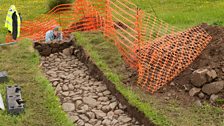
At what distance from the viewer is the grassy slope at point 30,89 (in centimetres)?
707

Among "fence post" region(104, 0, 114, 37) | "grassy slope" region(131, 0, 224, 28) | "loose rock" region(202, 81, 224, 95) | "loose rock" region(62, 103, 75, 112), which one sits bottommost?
"loose rock" region(62, 103, 75, 112)

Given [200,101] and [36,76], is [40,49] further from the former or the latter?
[200,101]

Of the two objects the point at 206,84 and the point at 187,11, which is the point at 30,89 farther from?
the point at 187,11

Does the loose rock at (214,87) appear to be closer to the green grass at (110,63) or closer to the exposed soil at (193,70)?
the exposed soil at (193,70)

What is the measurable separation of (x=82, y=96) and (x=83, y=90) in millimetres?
314

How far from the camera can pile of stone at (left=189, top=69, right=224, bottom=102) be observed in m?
7.74

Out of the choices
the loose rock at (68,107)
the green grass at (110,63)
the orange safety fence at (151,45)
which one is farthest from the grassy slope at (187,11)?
the loose rock at (68,107)

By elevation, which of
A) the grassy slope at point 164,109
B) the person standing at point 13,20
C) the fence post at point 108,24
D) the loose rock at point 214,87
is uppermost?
the person standing at point 13,20

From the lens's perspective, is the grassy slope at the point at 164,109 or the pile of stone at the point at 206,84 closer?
the grassy slope at the point at 164,109

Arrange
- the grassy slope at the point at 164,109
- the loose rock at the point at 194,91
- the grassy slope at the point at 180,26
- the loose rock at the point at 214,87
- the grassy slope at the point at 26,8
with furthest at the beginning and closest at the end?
→ 1. the grassy slope at the point at 26,8
2. the loose rock at the point at 194,91
3. the loose rock at the point at 214,87
4. the grassy slope at the point at 180,26
5. the grassy slope at the point at 164,109

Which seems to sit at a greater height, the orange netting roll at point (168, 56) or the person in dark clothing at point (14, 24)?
the person in dark clothing at point (14, 24)

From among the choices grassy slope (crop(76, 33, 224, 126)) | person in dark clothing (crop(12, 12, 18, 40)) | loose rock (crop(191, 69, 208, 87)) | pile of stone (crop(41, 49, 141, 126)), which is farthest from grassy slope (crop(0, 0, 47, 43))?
loose rock (crop(191, 69, 208, 87))

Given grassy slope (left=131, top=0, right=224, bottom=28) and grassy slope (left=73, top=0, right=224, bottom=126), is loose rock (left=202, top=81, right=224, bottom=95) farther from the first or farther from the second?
grassy slope (left=131, top=0, right=224, bottom=28)

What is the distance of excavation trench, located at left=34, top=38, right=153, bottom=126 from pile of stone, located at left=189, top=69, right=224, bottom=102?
121 centimetres
